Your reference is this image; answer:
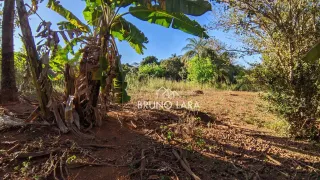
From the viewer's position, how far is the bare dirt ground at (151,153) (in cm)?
328

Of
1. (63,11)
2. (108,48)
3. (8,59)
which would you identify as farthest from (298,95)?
(8,59)

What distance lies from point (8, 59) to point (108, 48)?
10.6 ft

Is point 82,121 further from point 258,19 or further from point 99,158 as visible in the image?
point 258,19

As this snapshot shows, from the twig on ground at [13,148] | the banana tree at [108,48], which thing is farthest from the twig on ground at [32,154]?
the banana tree at [108,48]

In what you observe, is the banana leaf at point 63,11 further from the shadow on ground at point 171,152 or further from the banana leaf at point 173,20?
the shadow on ground at point 171,152

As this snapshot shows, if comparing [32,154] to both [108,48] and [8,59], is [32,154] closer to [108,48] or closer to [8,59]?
[108,48]

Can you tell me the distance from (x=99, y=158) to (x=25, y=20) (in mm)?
2478

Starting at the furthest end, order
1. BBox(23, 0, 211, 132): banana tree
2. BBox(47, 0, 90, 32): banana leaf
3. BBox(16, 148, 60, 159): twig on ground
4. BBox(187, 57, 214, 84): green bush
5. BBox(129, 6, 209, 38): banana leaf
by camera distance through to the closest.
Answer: BBox(187, 57, 214, 84): green bush
BBox(47, 0, 90, 32): banana leaf
BBox(129, 6, 209, 38): banana leaf
BBox(23, 0, 211, 132): banana tree
BBox(16, 148, 60, 159): twig on ground

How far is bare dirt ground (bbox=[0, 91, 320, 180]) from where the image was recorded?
3.28m

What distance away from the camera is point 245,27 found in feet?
21.6

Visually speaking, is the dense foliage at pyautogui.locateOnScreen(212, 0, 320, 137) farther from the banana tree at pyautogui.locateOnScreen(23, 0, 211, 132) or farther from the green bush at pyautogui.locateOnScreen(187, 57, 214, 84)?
the green bush at pyautogui.locateOnScreen(187, 57, 214, 84)

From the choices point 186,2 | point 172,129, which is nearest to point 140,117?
point 172,129

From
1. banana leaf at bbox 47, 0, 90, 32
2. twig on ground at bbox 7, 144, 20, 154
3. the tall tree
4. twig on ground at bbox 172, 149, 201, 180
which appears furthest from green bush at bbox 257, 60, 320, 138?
the tall tree

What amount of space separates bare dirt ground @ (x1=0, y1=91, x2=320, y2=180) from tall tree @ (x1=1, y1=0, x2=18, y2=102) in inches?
44.4
